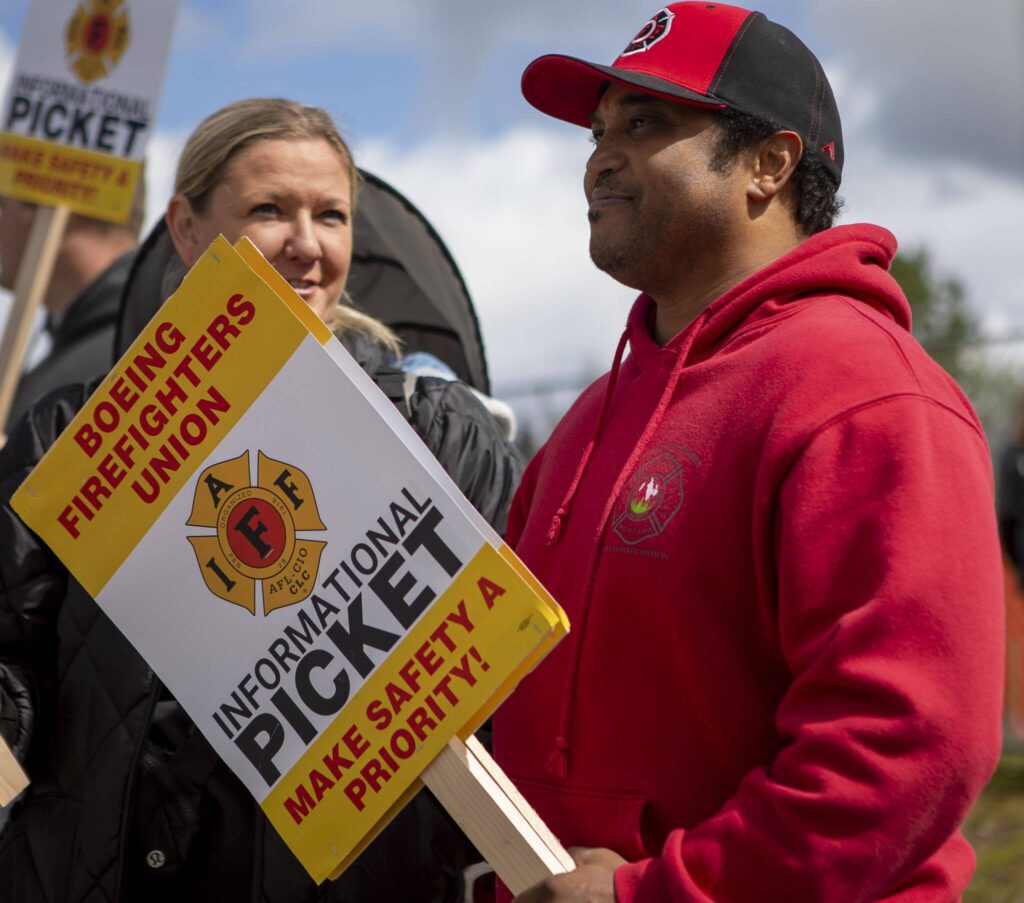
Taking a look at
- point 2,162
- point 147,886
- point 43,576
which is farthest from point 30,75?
point 147,886

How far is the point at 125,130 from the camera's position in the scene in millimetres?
3961

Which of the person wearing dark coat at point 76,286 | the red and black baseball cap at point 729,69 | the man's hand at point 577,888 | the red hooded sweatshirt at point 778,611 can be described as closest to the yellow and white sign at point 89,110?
the person wearing dark coat at point 76,286

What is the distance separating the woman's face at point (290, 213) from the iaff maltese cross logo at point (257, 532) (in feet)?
2.27

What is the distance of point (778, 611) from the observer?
5.32ft

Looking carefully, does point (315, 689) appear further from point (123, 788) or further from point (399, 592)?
point (123, 788)

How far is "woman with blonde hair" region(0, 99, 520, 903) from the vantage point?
2.21m

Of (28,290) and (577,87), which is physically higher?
(577,87)

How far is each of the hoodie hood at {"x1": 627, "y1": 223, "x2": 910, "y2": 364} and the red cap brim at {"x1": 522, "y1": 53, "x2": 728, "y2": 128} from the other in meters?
0.26

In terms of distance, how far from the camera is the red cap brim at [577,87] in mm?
1909

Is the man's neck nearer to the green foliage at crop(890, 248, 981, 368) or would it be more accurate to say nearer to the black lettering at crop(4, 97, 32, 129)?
the black lettering at crop(4, 97, 32, 129)

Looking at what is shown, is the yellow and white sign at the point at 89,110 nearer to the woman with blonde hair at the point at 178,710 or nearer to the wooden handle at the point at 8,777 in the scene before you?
the woman with blonde hair at the point at 178,710

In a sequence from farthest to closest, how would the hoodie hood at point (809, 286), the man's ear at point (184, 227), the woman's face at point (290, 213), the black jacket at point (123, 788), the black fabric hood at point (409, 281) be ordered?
the black fabric hood at point (409, 281) < the man's ear at point (184, 227) < the woman's face at point (290, 213) < the black jacket at point (123, 788) < the hoodie hood at point (809, 286)

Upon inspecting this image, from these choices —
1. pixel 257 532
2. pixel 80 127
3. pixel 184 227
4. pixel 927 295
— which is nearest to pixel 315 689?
pixel 257 532

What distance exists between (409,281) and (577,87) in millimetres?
1321
